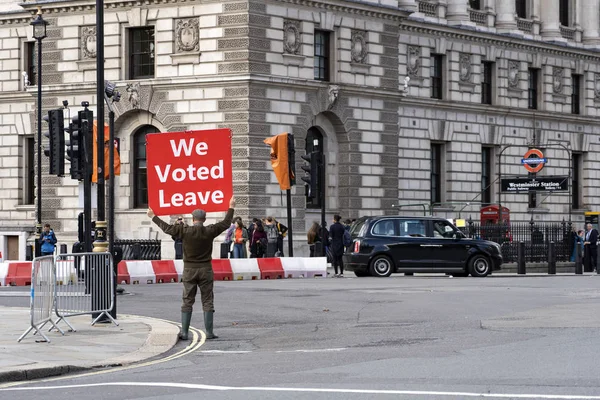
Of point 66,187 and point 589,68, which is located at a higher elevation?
Result: point 589,68

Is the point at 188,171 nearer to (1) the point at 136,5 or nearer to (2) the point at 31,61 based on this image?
(1) the point at 136,5

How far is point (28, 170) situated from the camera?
2082 inches

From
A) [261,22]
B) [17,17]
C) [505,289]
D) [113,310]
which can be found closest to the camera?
[113,310]

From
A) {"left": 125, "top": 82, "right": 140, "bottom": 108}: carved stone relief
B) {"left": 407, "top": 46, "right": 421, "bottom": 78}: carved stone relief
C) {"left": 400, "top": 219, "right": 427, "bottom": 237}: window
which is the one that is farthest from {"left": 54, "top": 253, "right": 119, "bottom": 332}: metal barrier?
{"left": 407, "top": 46, "right": 421, "bottom": 78}: carved stone relief

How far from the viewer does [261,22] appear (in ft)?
156

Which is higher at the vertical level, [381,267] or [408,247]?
[408,247]

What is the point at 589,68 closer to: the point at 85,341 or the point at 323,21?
the point at 323,21

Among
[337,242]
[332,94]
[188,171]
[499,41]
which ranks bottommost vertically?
[337,242]

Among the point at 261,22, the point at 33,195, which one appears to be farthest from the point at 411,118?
the point at 33,195

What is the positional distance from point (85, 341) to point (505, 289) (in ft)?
45.3

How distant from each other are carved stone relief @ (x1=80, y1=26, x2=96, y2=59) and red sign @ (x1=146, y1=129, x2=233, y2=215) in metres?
27.1

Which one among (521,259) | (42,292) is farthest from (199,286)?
(521,259)

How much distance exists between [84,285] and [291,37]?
28.9m

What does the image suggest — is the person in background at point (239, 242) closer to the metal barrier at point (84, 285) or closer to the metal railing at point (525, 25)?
the metal barrier at point (84, 285)
